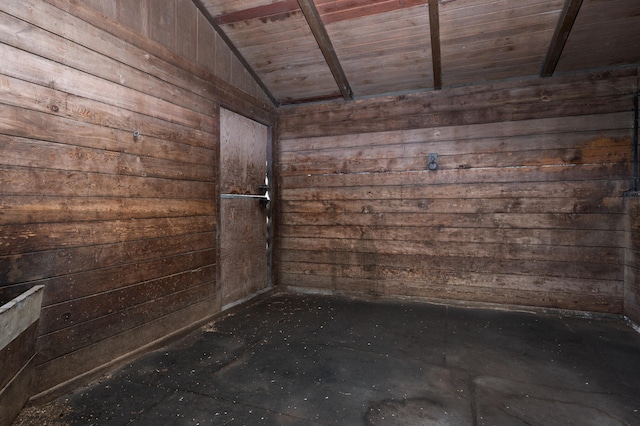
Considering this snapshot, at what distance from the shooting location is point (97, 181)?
2.53 meters

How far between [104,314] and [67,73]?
177cm

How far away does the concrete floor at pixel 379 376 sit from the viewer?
205 centimetres

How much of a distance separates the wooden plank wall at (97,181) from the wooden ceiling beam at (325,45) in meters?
1.16

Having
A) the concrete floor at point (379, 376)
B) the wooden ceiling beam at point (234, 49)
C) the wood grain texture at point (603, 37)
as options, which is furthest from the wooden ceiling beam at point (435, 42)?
the concrete floor at point (379, 376)

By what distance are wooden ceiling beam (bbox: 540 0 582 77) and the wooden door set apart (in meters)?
3.53

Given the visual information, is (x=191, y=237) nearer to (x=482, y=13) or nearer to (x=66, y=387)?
(x=66, y=387)

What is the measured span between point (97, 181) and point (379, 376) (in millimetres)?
2582

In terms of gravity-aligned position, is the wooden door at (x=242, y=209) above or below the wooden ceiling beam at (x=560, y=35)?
below

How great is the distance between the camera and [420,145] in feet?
14.6

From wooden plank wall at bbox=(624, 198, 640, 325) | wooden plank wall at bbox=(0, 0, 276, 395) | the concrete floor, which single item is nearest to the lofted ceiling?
wooden plank wall at bbox=(0, 0, 276, 395)

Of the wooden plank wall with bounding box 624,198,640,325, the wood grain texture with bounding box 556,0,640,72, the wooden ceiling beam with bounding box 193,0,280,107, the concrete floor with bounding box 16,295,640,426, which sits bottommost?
the concrete floor with bounding box 16,295,640,426

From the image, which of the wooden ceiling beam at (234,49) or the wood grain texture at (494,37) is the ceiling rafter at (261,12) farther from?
the wood grain texture at (494,37)

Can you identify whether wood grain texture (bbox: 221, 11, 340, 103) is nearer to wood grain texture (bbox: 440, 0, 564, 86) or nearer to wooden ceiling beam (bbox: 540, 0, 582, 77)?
wood grain texture (bbox: 440, 0, 564, 86)

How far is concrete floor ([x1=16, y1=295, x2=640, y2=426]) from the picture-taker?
6.72 feet
